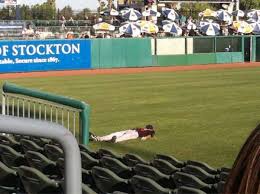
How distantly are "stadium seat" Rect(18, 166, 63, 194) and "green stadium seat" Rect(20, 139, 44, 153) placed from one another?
1.51 meters

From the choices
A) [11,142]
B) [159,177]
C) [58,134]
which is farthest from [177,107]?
[58,134]

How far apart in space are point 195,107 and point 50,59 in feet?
44.7

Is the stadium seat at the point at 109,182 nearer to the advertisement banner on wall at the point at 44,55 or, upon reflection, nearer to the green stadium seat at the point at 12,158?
the green stadium seat at the point at 12,158

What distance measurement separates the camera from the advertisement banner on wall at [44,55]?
86.5 ft

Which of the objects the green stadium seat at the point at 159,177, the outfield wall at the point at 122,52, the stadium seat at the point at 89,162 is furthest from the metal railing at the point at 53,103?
the outfield wall at the point at 122,52

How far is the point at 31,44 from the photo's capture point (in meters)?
27.1

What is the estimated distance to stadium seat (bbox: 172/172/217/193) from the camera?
4629 mm

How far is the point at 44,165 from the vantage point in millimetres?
5516

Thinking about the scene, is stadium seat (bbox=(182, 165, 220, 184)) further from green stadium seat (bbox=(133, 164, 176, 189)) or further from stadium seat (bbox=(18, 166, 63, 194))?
stadium seat (bbox=(18, 166, 63, 194))

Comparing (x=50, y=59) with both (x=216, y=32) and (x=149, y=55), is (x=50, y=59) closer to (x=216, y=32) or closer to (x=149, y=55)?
(x=149, y=55)

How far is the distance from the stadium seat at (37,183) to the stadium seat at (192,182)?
→ 40.8 inches

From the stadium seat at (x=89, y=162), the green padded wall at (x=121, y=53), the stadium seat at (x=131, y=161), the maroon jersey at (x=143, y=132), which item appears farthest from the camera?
the green padded wall at (x=121, y=53)

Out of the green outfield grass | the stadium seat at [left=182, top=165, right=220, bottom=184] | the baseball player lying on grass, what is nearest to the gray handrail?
the stadium seat at [left=182, top=165, right=220, bottom=184]

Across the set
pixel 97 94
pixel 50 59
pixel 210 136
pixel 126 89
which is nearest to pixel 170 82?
pixel 126 89
